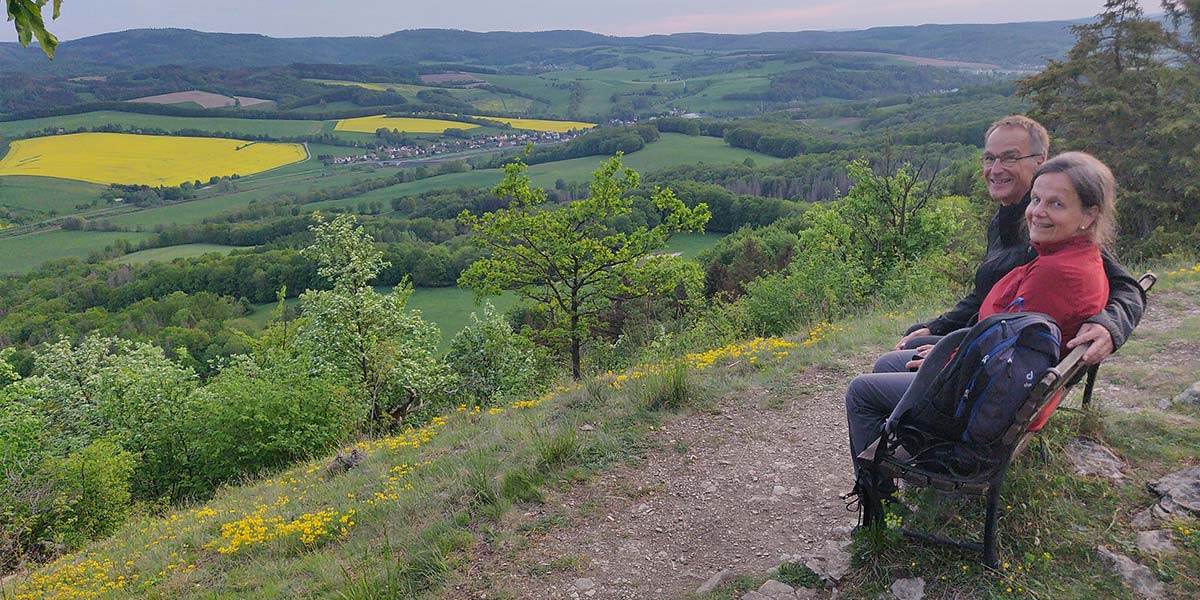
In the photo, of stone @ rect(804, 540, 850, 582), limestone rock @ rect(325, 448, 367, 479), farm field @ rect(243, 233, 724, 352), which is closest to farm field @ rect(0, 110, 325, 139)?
farm field @ rect(243, 233, 724, 352)

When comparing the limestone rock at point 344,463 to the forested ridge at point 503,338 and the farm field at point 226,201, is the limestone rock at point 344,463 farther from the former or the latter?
the farm field at point 226,201

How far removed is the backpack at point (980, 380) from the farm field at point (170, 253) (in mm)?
67662

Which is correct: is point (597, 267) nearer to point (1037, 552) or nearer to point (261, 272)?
point (1037, 552)

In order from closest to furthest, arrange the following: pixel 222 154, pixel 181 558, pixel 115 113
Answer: pixel 181 558 < pixel 222 154 < pixel 115 113

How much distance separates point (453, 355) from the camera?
22219 mm

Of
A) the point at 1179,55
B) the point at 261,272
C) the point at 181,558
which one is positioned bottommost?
the point at 261,272

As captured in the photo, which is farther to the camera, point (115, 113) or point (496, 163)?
point (115, 113)

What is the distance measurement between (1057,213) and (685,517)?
2.92m

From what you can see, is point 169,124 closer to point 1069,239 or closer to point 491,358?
point 491,358

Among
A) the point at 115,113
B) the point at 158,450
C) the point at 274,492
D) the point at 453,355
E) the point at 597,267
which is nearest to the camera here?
the point at 274,492

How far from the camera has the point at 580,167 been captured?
86.2 m

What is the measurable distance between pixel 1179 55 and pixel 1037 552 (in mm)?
20471

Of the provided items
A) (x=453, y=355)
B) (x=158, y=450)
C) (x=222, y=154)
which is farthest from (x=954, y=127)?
(x=222, y=154)

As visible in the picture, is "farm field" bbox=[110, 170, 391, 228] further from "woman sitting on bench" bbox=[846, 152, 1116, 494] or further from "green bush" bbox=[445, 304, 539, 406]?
"woman sitting on bench" bbox=[846, 152, 1116, 494]
